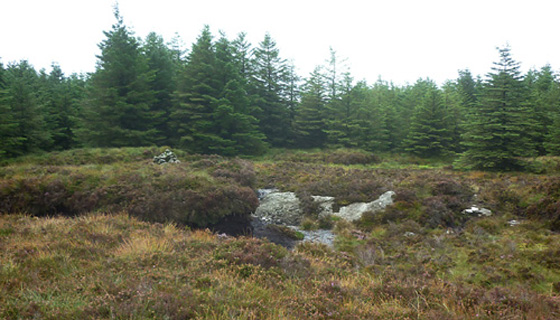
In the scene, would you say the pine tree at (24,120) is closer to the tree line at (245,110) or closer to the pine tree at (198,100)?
the tree line at (245,110)

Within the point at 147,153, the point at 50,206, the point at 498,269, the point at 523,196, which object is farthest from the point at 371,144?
the point at 50,206

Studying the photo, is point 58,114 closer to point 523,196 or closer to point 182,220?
A: point 182,220

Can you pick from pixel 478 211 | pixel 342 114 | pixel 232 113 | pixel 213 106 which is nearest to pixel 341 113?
pixel 342 114

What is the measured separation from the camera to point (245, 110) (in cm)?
3097

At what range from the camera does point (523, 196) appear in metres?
12.2

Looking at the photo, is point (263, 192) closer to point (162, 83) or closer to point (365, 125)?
point (365, 125)

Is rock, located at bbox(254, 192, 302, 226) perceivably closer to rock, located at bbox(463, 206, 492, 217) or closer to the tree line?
rock, located at bbox(463, 206, 492, 217)

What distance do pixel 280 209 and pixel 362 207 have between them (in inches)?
147

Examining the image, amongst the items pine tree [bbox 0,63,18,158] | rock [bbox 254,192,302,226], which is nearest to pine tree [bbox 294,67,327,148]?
rock [bbox 254,192,302,226]

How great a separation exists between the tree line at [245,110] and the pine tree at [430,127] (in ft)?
0.38

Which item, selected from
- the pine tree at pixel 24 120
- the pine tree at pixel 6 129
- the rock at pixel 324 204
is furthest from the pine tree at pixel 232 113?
the rock at pixel 324 204

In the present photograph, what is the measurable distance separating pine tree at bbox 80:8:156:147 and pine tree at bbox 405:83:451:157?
1041 inches

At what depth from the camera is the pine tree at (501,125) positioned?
19047 mm

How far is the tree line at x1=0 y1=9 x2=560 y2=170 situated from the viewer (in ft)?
66.4
